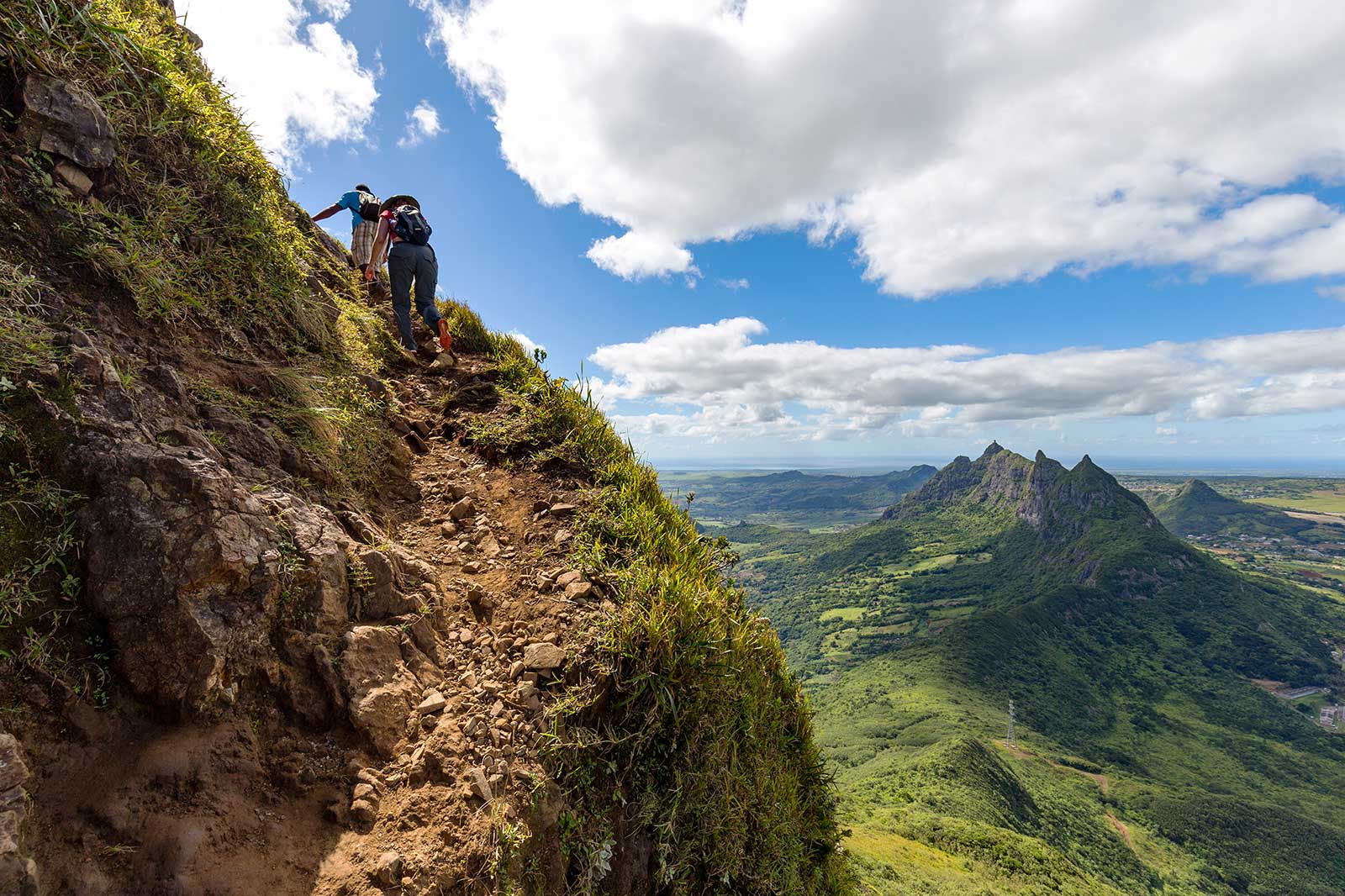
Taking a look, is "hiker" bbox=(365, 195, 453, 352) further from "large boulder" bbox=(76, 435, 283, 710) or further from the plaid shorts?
"large boulder" bbox=(76, 435, 283, 710)

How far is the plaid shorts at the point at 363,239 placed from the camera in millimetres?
8930

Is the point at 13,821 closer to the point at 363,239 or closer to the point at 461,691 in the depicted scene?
the point at 461,691

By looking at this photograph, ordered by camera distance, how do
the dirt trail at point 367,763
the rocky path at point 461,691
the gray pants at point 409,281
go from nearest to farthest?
1. the dirt trail at point 367,763
2. the rocky path at point 461,691
3. the gray pants at point 409,281

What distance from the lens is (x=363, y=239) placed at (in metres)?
8.97

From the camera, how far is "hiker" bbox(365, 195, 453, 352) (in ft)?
23.9

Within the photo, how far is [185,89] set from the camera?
4.88 metres

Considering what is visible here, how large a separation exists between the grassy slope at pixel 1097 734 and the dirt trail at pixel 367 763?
45.3m

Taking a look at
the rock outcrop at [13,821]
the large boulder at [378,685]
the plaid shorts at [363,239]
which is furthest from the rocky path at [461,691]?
the plaid shorts at [363,239]

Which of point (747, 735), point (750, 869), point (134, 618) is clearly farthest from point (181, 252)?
point (750, 869)

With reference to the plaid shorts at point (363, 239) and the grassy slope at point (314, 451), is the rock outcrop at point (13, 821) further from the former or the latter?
the plaid shorts at point (363, 239)

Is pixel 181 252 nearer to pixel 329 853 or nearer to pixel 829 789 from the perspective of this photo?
pixel 329 853

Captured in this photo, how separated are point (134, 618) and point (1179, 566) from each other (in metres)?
267

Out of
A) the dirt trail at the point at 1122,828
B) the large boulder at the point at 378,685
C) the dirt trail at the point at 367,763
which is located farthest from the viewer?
the dirt trail at the point at 1122,828

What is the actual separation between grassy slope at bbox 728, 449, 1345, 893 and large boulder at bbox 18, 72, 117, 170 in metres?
48.7
